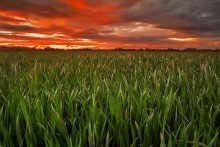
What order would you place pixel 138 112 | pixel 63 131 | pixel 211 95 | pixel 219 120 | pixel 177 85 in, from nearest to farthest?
pixel 63 131
pixel 138 112
pixel 219 120
pixel 211 95
pixel 177 85

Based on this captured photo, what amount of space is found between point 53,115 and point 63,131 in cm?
13

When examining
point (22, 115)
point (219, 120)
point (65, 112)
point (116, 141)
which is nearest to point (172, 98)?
point (219, 120)

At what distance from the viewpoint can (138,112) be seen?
1.66 meters

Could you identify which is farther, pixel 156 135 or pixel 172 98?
pixel 172 98

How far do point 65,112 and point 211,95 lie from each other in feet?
4.05

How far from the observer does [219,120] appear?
1.86 metres

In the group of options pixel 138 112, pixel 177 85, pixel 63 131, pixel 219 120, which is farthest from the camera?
pixel 177 85

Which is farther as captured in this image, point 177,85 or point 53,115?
point 177,85

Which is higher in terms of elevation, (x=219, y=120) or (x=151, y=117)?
(x=151, y=117)

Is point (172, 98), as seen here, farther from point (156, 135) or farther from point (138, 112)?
point (156, 135)

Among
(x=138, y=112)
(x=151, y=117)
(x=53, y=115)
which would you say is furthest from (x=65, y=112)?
(x=151, y=117)

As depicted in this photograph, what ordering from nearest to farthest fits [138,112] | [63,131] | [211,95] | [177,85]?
[63,131]
[138,112]
[211,95]
[177,85]

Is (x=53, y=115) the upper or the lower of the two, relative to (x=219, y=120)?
upper

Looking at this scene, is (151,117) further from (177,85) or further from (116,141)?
(177,85)
